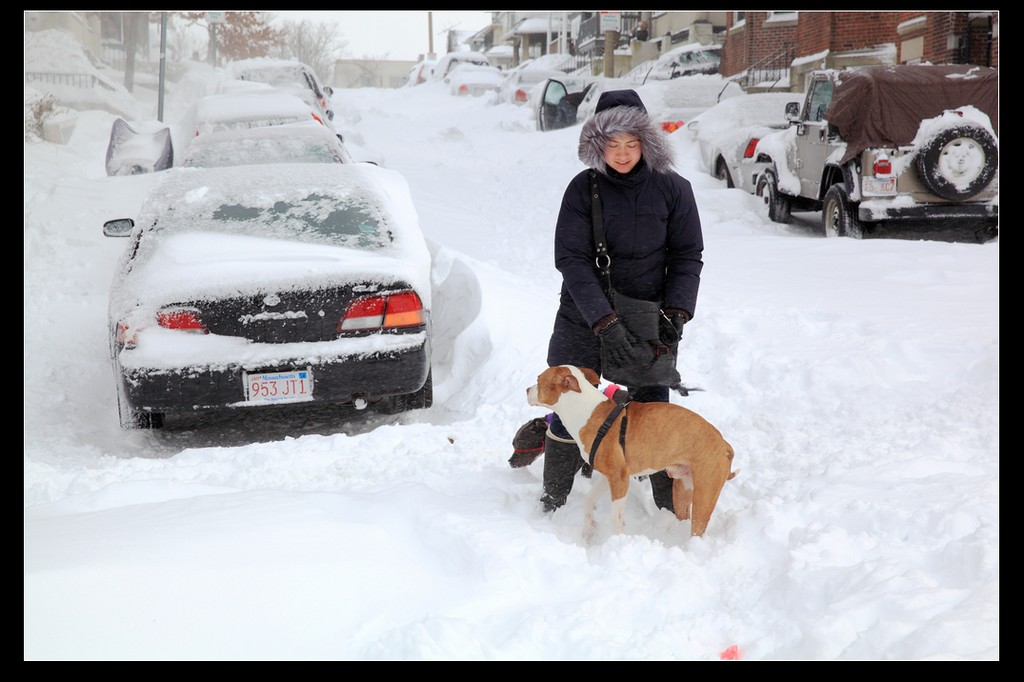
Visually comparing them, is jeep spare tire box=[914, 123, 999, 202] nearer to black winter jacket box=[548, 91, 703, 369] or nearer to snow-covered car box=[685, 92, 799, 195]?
snow-covered car box=[685, 92, 799, 195]

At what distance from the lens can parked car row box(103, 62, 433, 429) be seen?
172 inches

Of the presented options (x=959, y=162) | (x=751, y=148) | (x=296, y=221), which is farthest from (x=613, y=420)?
(x=751, y=148)

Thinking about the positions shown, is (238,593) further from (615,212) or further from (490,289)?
(490,289)

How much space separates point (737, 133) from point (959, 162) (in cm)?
534

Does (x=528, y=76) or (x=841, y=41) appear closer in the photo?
(x=841, y=41)

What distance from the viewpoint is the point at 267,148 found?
27.4 feet

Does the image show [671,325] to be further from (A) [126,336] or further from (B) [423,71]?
(B) [423,71]

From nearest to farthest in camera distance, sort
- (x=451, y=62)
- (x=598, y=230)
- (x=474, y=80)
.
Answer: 1. (x=598, y=230)
2. (x=474, y=80)
3. (x=451, y=62)

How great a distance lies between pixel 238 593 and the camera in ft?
8.41

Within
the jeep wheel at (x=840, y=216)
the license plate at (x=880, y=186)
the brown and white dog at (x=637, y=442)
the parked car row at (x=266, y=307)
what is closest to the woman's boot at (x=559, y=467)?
the brown and white dog at (x=637, y=442)

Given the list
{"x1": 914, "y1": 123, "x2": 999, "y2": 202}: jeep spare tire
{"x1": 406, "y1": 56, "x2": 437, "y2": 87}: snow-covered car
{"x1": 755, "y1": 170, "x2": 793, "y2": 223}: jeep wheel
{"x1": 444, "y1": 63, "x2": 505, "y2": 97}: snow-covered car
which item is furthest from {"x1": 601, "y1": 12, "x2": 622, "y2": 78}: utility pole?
{"x1": 914, "y1": 123, "x2": 999, "y2": 202}: jeep spare tire

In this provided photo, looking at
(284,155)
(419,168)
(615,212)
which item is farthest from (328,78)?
(615,212)

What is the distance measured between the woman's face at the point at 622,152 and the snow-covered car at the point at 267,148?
212 inches
